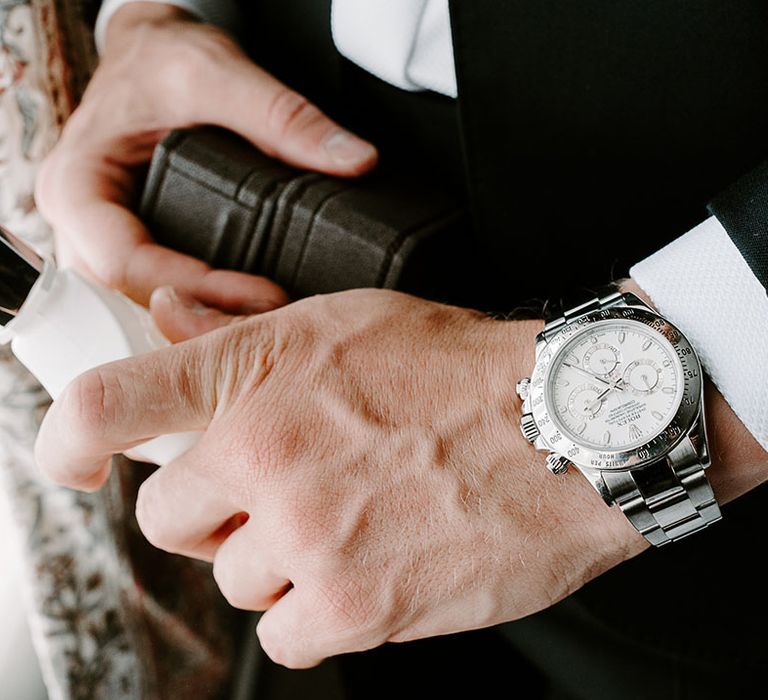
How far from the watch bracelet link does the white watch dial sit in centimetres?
2

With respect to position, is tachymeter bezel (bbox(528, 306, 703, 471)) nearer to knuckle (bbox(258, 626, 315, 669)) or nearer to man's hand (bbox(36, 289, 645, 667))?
man's hand (bbox(36, 289, 645, 667))

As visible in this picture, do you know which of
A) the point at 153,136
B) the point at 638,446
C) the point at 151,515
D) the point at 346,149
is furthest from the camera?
the point at 153,136

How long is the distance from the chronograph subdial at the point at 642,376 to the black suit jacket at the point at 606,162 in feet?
0.29

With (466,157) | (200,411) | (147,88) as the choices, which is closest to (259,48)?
(147,88)

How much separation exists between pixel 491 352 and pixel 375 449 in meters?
0.13

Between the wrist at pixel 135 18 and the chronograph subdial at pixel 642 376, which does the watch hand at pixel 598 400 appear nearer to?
the chronograph subdial at pixel 642 376

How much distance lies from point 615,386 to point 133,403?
37 cm

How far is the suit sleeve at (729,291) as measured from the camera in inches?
22.5

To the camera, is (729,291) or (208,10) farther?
(208,10)

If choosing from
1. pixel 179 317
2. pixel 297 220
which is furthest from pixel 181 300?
pixel 297 220

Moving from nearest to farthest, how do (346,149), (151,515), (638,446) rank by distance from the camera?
1. (638,446)
2. (151,515)
3. (346,149)

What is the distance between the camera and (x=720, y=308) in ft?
1.97

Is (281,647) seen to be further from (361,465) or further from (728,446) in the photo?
(728,446)

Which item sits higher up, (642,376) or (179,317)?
(642,376)
